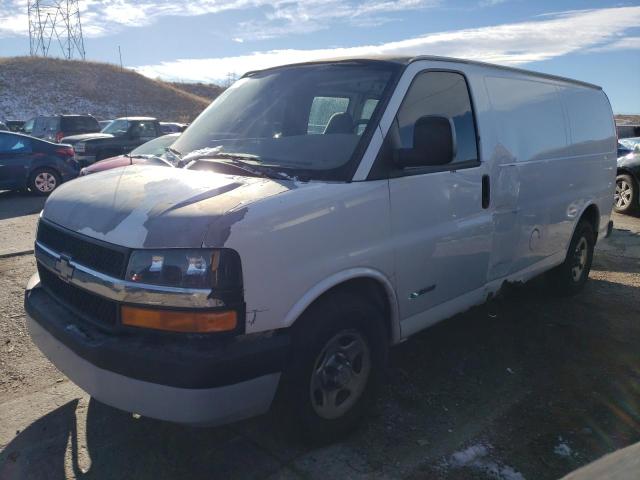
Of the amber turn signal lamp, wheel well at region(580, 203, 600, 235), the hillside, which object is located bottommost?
wheel well at region(580, 203, 600, 235)

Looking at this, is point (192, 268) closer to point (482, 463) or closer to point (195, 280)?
point (195, 280)

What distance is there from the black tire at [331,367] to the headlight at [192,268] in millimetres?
476

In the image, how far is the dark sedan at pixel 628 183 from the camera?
1073 centimetres

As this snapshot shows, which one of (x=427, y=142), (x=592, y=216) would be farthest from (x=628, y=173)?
(x=427, y=142)

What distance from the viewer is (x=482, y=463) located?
2947 mm

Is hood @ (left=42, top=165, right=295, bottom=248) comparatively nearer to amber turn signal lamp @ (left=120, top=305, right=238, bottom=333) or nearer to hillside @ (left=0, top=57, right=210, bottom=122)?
amber turn signal lamp @ (left=120, top=305, right=238, bottom=333)

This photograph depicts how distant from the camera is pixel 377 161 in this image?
3070mm

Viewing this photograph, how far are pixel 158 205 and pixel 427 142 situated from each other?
1.51m

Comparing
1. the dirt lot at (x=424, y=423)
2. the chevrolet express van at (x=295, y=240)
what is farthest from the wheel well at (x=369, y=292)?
the dirt lot at (x=424, y=423)

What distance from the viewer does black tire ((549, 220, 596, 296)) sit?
5508 millimetres

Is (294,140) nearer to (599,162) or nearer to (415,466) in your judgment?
(415,466)

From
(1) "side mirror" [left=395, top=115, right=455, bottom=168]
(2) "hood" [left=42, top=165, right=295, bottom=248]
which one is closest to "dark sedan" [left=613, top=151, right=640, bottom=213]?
(1) "side mirror" [left=395, top=115, right=455, bottom=168]

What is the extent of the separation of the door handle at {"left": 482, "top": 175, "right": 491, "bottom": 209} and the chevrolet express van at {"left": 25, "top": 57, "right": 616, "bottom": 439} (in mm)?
14

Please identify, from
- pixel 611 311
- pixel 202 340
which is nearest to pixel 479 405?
pixel 202 340
